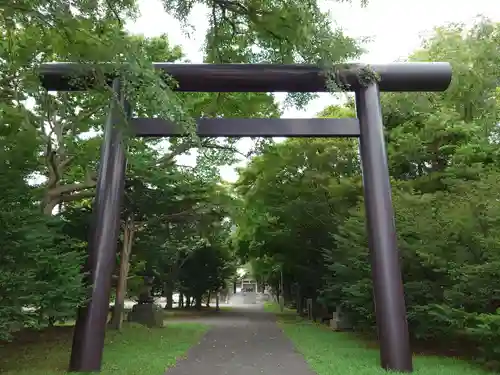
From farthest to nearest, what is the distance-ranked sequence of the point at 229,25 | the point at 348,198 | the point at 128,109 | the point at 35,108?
the point at 348,198
the point at 35,108
the point at 128,109
the point at 229,25

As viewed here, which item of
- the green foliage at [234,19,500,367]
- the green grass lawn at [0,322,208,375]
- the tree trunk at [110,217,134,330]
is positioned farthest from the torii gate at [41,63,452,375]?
the tree trunk at [110,217,134,330]

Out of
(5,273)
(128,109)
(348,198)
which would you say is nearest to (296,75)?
(128,109)

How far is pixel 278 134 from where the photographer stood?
9062mm

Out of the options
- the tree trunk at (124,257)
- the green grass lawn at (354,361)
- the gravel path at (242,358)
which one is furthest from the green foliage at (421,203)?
the tree trunk at (124,257)

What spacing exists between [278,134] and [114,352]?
630 centimetres

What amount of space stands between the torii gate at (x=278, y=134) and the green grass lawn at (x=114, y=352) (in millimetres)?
887

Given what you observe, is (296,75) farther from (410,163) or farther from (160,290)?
(160,290)

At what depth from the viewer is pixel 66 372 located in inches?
301

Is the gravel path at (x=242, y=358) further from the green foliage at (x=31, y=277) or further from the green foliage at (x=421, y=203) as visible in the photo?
the green foliage at (x=421, y=203)

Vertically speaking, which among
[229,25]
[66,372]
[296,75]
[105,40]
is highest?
[229,25]

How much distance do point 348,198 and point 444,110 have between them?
4341mm

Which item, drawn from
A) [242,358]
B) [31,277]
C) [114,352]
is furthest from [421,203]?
[31,277]

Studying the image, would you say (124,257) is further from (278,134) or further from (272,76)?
(272,76)

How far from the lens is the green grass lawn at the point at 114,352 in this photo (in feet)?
26.5
